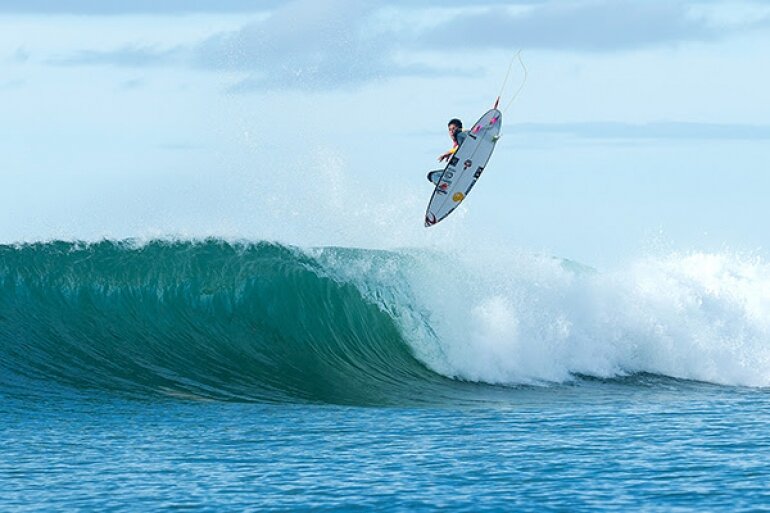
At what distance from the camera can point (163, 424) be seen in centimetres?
1020

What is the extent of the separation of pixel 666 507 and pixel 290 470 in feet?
9.01

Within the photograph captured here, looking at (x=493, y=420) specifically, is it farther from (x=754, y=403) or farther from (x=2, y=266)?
(x=2, y=266)

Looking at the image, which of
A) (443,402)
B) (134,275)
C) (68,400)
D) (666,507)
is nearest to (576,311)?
(443,402)

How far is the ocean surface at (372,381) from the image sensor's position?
7.67 meters

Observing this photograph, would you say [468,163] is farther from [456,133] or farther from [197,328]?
[197,328]

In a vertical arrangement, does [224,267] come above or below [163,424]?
above

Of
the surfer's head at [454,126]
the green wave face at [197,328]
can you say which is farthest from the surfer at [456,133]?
the green wave face at [197,328]

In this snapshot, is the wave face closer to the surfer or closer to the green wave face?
the green wave face

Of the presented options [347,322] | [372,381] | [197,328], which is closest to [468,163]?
[347,322]

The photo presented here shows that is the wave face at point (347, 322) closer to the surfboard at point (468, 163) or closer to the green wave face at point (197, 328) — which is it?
the green wave face at point (197, 328)

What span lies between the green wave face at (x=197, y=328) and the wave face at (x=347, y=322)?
0.03 meters

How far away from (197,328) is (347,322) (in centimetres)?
206

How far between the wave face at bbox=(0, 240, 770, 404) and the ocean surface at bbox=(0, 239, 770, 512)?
4 centimetres

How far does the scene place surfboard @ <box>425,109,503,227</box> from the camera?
15.2 metres
